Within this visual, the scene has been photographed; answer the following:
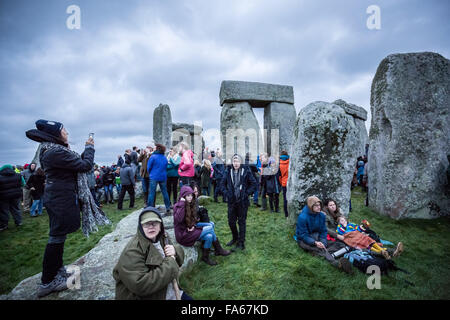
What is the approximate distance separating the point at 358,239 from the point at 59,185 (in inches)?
171

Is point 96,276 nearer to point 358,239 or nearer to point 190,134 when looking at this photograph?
point 358,239

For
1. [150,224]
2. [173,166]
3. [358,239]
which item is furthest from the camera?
[173,166]

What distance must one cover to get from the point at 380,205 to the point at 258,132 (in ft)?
15.8

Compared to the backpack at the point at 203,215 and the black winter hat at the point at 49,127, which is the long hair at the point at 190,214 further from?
the black winter hat at the point at 49,127

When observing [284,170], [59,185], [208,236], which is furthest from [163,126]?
[59,185]

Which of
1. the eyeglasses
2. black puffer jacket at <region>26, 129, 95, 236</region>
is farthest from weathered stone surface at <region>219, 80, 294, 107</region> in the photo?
the eyeglasses

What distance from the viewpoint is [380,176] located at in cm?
515

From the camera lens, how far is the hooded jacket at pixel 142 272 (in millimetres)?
1646

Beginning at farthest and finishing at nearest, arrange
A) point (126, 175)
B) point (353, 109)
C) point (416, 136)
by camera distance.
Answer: point (353, 109) → point (126, 175) → point (416, 136)

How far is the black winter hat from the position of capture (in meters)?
2.35

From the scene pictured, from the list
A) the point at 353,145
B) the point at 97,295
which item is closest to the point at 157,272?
Result: the point at 97,295

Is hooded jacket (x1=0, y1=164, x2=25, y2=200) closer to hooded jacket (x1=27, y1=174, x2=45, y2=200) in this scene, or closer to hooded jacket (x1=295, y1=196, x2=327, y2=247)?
hooded jacket (x1=27, y1=174, x2=45, y2=200)

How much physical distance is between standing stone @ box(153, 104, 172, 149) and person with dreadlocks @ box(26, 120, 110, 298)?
7.51 metres

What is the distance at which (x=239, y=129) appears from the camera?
8172 millimetres
